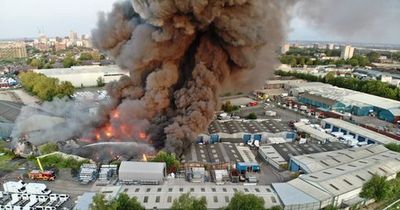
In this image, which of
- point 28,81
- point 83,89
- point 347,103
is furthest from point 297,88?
point 28,81

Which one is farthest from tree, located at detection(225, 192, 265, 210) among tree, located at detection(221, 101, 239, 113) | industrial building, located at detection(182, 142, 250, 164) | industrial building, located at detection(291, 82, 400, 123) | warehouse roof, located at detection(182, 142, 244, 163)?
industrial building, located at detection(291, 82, 400, 123)

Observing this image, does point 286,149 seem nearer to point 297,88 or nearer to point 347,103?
point 347,103

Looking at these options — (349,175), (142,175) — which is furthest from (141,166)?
(349,175)

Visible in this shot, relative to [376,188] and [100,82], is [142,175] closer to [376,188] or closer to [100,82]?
[376,188]

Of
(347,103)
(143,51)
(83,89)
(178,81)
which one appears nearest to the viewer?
(143,51)

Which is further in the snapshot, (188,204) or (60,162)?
(60,162)
